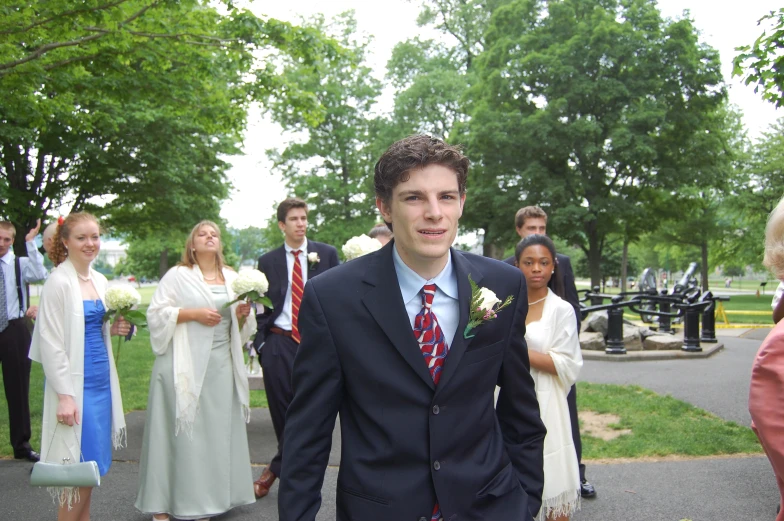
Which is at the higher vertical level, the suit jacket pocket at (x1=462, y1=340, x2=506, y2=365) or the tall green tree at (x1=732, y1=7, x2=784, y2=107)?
the tall green tree at (x1=732, y1=7, x2=784, y2=107)

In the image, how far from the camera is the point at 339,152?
36.0m

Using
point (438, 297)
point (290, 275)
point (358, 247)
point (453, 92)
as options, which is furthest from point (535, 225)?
point (453, 92)

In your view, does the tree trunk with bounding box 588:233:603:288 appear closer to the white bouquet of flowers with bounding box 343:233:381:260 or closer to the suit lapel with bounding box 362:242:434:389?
the white bouquet of flowers with bounding box 343:233:381:260

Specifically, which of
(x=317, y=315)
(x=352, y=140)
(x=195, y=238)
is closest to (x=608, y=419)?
(x=195, y=238)

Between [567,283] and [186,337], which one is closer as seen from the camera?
[186,337]

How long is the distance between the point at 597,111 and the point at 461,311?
88.0ft

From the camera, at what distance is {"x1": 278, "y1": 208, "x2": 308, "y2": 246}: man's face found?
613 centimetres

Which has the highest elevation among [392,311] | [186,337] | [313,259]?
[313,259]

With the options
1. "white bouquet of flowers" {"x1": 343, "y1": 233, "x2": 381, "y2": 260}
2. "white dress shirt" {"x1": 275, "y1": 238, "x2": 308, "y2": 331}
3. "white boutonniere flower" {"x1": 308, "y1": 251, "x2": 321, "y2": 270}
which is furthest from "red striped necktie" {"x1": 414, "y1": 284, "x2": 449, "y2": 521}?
"white boutonniere flower" {"x1": 308, "y1": 251, "x2": 321, "y2": 270}

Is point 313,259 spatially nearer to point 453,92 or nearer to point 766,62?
point 766,62

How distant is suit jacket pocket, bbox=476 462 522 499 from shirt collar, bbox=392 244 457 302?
63cm

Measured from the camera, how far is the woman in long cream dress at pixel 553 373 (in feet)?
12.9

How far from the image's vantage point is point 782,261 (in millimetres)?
2289

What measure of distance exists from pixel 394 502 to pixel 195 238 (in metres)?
3.74
